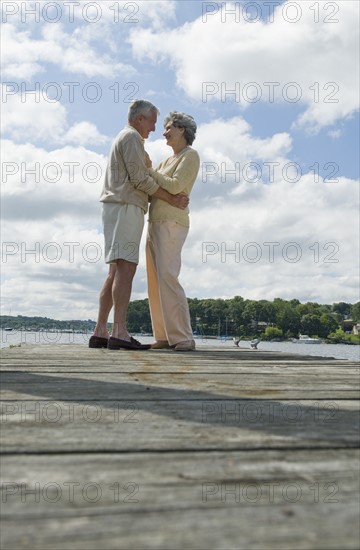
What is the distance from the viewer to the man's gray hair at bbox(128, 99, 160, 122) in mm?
4910

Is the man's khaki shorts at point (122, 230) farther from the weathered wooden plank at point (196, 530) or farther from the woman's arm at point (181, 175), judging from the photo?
the weathered wooden plank at point (196, 530)

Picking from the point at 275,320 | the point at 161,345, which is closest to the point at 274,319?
the point at 275,320

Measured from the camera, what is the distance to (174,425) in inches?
61.2

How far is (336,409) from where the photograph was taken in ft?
6.23

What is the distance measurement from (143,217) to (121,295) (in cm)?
73

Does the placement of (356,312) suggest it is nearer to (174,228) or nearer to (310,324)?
(310,324)

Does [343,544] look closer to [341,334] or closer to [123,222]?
[123,222]

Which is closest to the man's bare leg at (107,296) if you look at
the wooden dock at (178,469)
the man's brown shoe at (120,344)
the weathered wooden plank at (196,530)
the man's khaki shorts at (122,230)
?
the man's khaki shorts at (122,230)

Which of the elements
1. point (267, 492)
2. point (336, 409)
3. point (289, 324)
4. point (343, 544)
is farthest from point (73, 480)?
point (289, 324)

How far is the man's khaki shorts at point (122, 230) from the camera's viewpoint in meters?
4.64

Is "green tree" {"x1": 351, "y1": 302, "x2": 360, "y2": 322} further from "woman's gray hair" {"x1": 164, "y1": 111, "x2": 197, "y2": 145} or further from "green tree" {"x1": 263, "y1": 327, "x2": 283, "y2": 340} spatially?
"woman's gray hair" {"x1": 164, "y1": 111, "x2": 197, "y2": 145}

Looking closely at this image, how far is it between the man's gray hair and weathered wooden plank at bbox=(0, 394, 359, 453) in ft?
11.4

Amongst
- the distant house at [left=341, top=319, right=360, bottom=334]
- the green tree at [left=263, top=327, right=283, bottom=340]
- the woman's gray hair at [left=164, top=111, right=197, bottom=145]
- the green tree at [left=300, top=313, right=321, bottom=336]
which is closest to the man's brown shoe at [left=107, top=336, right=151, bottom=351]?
the woman's gray hair at [left=164, top=111, right=197, bottom=145]

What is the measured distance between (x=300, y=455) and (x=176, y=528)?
498 millimetres
